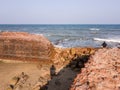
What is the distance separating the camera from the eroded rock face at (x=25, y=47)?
30.9 feet

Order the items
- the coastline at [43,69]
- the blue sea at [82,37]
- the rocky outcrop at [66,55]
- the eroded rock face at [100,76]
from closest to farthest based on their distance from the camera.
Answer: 1. the eroded rock face at [100,76]
2. the coastline at [43,69]
3. the rocky outcrop at [66,55]
4. the blue sea at [82,37]

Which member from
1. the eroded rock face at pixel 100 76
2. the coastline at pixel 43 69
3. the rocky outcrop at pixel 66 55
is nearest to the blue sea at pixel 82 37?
the rocky outcrop at pixel 66 55

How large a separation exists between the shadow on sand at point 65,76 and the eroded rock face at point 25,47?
803mm

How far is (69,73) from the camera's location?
26.8ft

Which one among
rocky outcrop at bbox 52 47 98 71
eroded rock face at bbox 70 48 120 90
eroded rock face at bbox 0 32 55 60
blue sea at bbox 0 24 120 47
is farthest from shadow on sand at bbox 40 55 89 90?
blue sea at bbox 0 24 120 47

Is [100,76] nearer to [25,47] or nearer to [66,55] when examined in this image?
[25,47]

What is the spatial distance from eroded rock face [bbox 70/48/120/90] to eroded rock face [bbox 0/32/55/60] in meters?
5.79

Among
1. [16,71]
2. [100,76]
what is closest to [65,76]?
[16,71]

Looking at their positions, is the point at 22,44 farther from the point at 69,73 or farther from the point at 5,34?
the point at 69,73

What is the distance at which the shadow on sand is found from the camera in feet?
22.8

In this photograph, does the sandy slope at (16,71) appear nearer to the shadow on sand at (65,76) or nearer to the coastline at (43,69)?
the coastline at (43,69)

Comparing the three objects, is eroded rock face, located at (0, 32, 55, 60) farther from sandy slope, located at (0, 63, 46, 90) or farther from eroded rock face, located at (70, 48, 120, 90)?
eroded rock face, located at (70, 48, 120, 90)

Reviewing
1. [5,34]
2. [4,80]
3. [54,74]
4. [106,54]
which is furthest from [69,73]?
[106,54]

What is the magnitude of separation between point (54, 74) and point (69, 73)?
1.70ft
